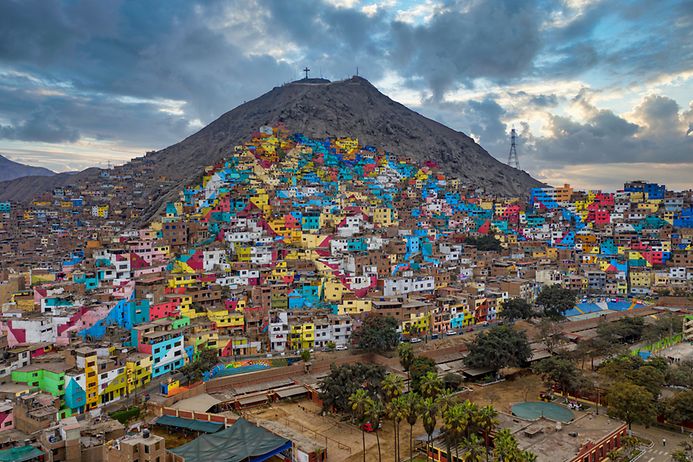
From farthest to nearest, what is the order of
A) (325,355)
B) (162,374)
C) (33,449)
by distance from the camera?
1. (325,355)
2. (162,374)
3. (33,449)

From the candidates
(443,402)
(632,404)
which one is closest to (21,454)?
(443,402)

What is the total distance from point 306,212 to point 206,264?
21.6 m

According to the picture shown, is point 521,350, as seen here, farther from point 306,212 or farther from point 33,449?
point 306,212

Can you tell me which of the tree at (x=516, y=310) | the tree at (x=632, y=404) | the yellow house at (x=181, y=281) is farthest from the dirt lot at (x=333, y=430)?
the tree at (x=516, y=310)

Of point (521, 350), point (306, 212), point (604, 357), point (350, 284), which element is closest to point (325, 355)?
point (350, 284)

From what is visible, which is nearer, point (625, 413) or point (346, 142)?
point (625, 413)

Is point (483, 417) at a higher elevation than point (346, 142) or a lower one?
lower

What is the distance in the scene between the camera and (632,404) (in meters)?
32.7

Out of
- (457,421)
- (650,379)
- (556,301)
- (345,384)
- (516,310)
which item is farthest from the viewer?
(556,301)

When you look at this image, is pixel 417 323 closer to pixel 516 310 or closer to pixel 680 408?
pixel 516 310

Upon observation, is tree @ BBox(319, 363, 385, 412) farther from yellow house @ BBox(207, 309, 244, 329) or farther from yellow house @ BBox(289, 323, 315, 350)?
yellow house @ BBox(207, 309, 244, 329)

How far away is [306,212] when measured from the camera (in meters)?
78.1

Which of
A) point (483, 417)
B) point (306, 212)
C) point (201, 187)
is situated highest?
point (201, 187)

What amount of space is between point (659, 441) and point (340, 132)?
118 meters
